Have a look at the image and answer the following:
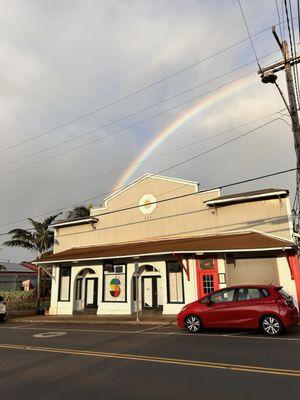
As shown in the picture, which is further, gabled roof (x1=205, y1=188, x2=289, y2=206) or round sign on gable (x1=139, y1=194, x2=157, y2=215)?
round sign on gable (x1=139, y1=194, x2=157, y2=215)

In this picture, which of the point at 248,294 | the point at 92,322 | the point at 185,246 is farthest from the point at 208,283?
the point at 248,294

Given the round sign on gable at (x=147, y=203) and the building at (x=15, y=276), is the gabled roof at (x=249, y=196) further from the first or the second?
the building at (x=15, y=276)

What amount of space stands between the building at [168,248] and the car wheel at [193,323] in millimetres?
6070

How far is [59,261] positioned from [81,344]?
13580 mm

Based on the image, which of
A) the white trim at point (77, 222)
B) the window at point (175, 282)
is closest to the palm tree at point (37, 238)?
the white trim at point (77, 222)

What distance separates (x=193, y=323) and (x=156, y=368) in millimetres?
5852

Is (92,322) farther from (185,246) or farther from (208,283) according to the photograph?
(208,283)

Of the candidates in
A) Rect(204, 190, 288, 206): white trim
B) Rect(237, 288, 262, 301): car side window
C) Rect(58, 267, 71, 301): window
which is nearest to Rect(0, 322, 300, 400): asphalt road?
Rect(237, 288, 262, 301): car side window

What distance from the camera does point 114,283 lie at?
Result: 939 inches

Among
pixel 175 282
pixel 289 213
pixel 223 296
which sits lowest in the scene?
pixel 223 296

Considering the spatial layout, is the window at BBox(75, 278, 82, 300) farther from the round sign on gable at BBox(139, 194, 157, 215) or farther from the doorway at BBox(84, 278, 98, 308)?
the round sign on gable at BBox(139, 194, 157, 215)

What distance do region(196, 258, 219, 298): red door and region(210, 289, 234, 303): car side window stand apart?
738 cm

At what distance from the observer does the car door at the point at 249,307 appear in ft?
40.2

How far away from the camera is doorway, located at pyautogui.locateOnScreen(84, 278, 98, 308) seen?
2519 centimetres
